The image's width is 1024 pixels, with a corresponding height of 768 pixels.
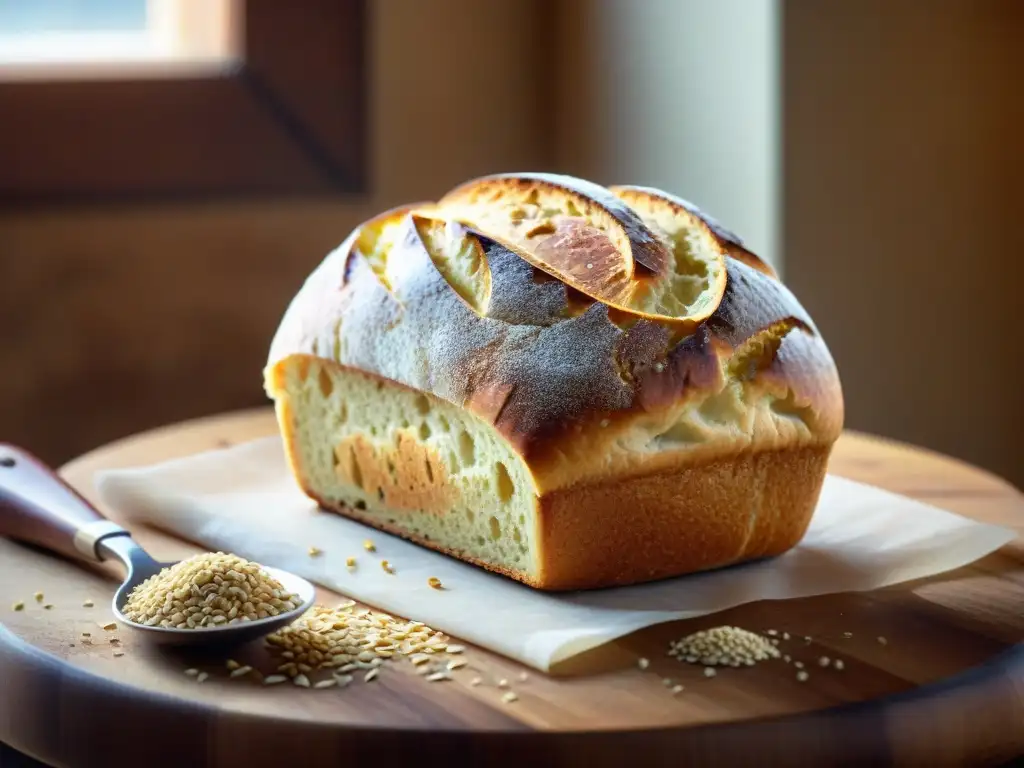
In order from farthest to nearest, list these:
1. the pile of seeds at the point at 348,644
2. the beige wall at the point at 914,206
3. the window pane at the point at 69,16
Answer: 1. the window pane at the point at 69,16
2. the beige wall at the point at 914,206
3. the pile of seeds at the point at 348,644

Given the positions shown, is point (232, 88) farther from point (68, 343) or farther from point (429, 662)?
point (429, 662)

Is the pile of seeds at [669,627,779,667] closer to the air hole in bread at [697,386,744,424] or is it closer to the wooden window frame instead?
the air hole in bread at [697,386,744,424]

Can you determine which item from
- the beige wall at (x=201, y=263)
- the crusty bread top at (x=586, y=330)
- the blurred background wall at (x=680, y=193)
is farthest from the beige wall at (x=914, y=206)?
the crusty bread top at (x=586, y=330)

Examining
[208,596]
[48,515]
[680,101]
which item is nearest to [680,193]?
[680,101]

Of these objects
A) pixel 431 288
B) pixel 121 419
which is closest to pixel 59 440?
pixel 121 419

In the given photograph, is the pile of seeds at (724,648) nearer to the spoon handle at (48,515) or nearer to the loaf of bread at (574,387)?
the loaf of bread at (574,387)

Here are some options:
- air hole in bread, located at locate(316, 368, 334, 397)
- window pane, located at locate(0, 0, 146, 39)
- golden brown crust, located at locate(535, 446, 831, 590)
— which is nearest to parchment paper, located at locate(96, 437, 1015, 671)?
golden brown crust, located at locate(535, 446, 831, 590)
